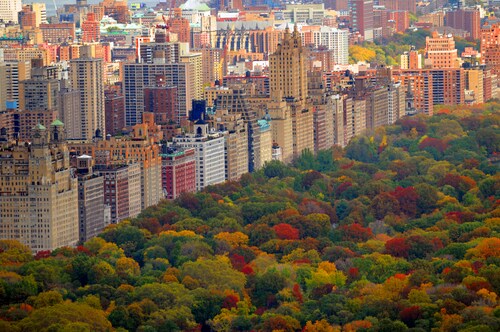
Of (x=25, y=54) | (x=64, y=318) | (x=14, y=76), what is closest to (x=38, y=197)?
(x=64, y=318)

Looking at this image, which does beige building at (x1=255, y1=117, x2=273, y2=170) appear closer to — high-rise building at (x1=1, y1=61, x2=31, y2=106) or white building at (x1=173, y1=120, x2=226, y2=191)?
white building at (x1=173, y1=120, x2=226, y2=191)

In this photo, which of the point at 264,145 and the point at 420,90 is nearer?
the point at 264,145

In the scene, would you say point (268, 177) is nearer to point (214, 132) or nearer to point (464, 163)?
point (214, 132)

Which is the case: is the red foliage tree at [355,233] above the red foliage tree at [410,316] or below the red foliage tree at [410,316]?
above

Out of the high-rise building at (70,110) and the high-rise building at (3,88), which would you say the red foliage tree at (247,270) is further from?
the high-rise building at (3,88)

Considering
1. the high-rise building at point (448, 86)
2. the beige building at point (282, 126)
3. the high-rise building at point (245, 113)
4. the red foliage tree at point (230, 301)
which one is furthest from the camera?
the high-rise building at point (448, 86)

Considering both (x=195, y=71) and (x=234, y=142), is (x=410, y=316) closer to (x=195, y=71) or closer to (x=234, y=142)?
(x=234, y=142)

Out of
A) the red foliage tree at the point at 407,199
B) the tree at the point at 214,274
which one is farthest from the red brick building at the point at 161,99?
the tree at the point at 214,274

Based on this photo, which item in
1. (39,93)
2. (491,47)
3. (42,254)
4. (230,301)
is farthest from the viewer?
(491,47)
